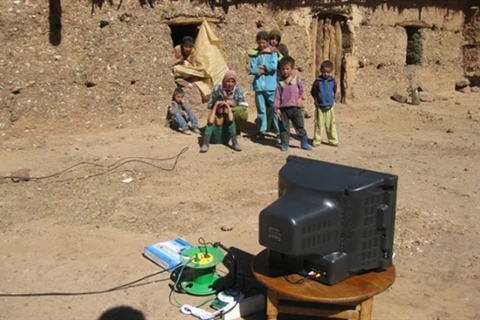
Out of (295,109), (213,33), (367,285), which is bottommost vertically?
(367,285)

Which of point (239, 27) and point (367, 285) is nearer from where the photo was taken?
point (367, 285)

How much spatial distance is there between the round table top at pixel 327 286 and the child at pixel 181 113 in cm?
496

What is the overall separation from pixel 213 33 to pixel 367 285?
6.35m

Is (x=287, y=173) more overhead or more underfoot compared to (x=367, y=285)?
more overhead

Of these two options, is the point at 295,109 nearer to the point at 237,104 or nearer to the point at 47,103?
the point at 237,104

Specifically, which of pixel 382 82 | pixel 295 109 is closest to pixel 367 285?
Answer: pixel 295 109

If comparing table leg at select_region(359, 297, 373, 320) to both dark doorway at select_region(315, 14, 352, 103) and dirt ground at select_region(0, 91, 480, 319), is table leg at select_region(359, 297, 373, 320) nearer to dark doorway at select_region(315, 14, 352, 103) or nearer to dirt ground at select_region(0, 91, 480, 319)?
dirt ground at select_region(0, 91, 480, 319)

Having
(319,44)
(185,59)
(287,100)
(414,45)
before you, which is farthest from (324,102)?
(414,45)

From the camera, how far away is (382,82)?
11180 millimetres

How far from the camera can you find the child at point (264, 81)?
782cm

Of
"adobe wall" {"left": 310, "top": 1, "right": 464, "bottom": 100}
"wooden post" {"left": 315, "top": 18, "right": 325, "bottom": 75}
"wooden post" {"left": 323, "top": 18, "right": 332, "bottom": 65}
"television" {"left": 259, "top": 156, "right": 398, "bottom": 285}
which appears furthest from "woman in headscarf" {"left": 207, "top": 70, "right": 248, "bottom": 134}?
"television" {"left": 259, "top": 156, "right": 398, "bottom": 285}

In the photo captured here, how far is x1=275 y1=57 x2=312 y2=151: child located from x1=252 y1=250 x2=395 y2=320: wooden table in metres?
4.22

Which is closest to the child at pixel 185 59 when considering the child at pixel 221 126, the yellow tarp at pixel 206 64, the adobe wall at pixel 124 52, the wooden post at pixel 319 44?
the yellow tarp at pixel 206 64

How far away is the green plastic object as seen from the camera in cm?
359
